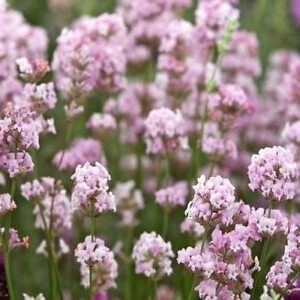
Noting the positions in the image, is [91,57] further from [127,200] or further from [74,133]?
[74,133]

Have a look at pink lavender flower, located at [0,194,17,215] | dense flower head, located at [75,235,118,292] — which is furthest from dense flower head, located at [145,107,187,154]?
pink lavender flower, located at [0,194,17,215]

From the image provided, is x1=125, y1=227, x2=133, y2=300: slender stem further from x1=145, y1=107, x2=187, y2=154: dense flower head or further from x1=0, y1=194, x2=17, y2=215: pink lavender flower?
x1=0, y1=194, x2=17, y2=215: pink lavender flower

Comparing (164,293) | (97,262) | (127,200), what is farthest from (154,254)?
(164,293)

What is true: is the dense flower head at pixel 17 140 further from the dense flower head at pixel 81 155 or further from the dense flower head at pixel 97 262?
the dense flower head at pixel 81 155

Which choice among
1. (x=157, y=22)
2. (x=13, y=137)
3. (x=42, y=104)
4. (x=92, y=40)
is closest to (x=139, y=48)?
(x=157, y=22)

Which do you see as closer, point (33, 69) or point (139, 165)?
point (33, 69)
